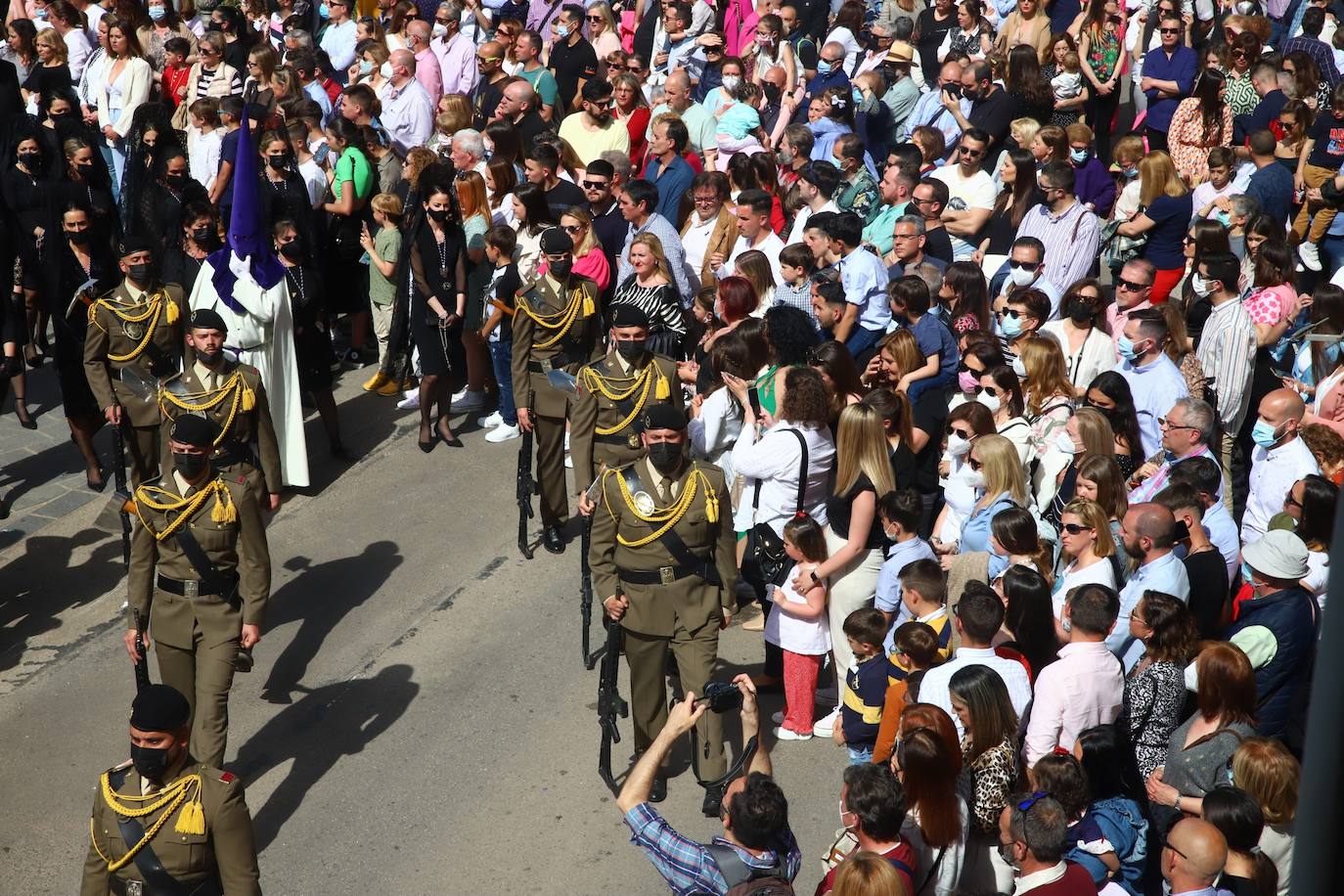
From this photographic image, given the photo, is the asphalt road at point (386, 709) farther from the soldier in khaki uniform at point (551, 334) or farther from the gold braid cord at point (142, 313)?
the gold braid cord at point (142, 313)

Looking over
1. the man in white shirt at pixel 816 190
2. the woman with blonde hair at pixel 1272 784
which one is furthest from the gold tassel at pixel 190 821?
the man in white shirt at pixel 816 190

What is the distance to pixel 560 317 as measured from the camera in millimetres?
8969

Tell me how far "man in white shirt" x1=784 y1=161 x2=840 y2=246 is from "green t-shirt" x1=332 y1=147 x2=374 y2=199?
3.41m

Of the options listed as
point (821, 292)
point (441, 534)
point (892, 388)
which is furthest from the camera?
point (441, 534)

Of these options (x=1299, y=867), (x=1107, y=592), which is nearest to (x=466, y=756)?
(x=1107, y=592)

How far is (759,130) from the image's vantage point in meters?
11.8

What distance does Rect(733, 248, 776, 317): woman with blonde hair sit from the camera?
9.10 m

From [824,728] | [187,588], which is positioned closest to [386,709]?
[187,588]

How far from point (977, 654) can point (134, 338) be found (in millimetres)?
5642

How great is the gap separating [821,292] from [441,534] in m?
2.88

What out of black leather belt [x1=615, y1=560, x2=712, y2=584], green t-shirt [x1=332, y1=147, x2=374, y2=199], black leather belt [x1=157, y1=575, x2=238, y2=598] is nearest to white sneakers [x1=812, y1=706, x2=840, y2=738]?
black leather belt [x1=615, y1=560, x2=712, y2=584]

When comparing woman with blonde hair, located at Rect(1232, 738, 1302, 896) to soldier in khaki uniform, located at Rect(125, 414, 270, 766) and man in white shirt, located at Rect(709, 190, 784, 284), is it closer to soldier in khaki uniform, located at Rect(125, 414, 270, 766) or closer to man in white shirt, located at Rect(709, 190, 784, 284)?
soldier in khaki uniform, located at Rect(125, 414, 270, 766)

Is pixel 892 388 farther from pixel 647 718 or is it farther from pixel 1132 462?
pixel 647 718

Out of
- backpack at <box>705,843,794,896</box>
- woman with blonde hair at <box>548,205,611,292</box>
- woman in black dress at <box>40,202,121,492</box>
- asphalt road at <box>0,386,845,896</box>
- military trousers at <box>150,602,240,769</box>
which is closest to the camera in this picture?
backpack at <box>705,843,794,896</box>
